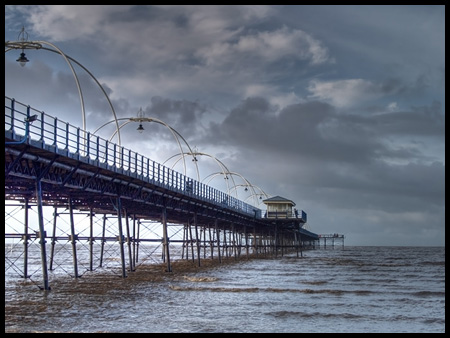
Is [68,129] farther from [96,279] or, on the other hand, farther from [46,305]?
[96,279]

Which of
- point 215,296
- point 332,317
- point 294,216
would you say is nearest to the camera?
point 332,317

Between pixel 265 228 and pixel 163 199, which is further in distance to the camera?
pixel 265 228

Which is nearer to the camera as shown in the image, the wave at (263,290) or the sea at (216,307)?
the sea at (216,307)

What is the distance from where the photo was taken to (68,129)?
2461 cm

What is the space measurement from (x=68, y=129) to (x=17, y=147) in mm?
3901

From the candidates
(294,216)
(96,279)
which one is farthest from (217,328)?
(294,216)

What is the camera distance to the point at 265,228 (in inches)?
3231

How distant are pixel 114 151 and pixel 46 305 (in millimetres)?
9831

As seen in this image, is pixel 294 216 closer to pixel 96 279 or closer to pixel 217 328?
pixel 96 279

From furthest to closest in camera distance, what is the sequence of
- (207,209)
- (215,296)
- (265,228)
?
(265,228) → (207,209) → (215,296)

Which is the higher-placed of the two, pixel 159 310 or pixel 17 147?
pixel 17 147

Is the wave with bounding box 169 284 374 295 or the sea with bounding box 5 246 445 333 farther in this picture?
the wave with bounding box 169 284 374 295

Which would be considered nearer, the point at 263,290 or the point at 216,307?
the point at 216,307

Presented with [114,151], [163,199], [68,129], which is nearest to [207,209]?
[163,199]
